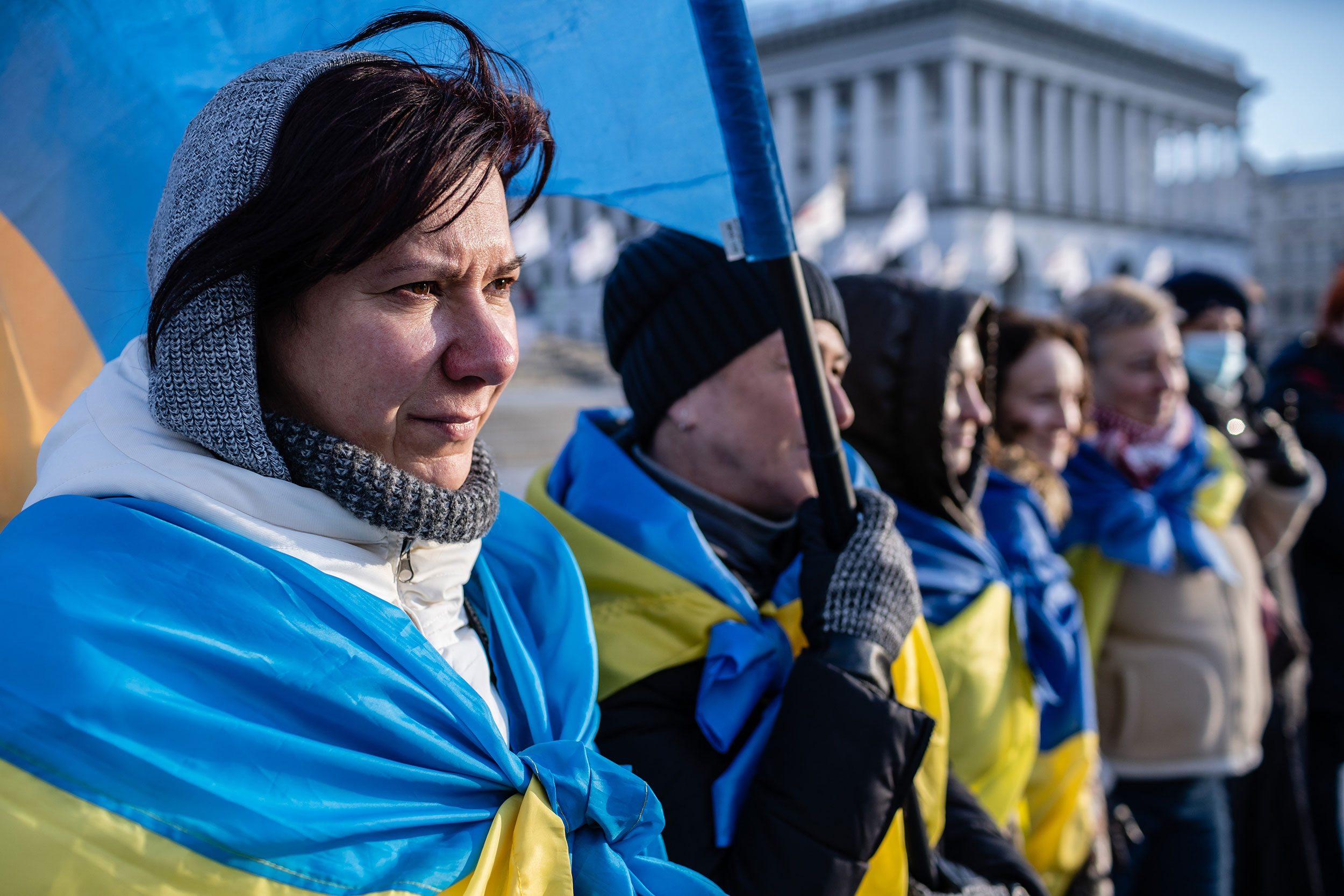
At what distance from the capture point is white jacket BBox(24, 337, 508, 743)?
46.0 inches

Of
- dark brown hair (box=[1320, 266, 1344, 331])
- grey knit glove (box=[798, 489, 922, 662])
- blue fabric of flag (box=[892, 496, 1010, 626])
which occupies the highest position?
grey knit glove (box=[798, 489, 922, 662])

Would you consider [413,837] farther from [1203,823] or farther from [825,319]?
[1203,823]

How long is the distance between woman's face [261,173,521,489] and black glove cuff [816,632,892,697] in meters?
0.70

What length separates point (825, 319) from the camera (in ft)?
7.07

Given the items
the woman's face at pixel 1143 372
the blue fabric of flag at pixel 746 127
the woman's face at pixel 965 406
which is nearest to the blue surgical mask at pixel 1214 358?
the woman's face at pixel 1143 372

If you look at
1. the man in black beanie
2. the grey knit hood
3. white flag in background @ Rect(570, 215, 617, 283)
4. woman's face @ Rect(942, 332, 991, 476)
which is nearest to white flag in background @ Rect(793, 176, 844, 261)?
white flag in background @ Rect(570, 215, 617, 283)

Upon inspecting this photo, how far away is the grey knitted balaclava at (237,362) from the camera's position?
1.19 metres

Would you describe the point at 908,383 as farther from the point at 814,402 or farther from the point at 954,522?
the point at 814,402

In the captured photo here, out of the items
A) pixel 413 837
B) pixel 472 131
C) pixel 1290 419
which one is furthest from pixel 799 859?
pixel 1290 419

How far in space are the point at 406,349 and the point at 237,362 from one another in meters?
0.20

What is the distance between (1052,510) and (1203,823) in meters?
1.14

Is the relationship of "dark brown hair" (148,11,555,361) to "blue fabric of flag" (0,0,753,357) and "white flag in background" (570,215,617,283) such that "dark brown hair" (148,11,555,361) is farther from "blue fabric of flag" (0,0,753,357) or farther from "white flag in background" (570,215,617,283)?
"white flag in background" (570,215,617,283)

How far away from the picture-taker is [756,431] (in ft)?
6.79

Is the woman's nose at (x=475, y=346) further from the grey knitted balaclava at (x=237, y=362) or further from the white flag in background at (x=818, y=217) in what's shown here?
the white flag in background at (x=818, y=217)
